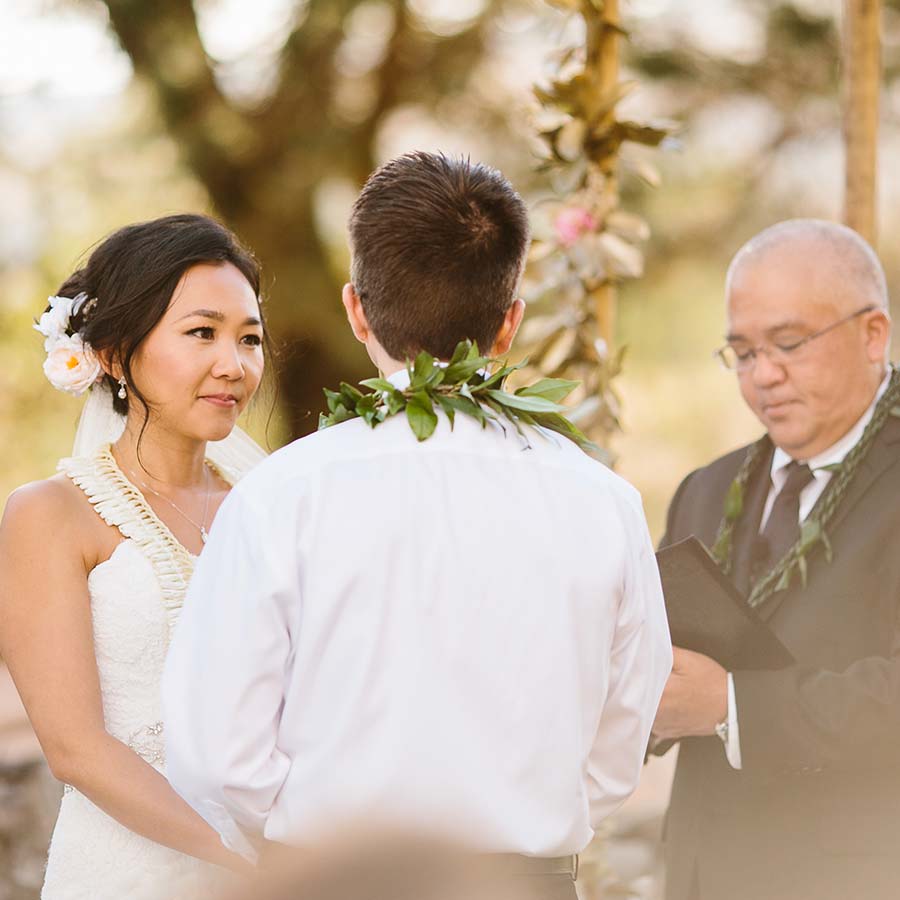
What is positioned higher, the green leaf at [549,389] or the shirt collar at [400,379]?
the green leaf at [549,389]

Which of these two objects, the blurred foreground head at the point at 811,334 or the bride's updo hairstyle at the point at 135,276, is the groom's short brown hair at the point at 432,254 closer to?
the bride's updo hairstyle at the point at 135,276

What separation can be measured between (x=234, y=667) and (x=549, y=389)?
593 millimetres

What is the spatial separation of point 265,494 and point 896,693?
1352mm

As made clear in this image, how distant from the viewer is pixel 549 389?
6.09ft

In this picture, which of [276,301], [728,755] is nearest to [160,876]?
[728,755]

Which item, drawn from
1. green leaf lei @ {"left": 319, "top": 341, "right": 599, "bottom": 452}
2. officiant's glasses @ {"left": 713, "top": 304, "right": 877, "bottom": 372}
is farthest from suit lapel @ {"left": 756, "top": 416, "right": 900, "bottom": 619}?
green leaf lei @ {"left": 319, "top": 341, "right": 599, "bottom": 452}

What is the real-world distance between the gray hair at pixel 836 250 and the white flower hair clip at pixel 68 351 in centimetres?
138

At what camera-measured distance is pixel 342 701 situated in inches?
64.6

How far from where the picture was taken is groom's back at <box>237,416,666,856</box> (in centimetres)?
162

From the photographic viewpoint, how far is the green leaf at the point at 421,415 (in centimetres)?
168

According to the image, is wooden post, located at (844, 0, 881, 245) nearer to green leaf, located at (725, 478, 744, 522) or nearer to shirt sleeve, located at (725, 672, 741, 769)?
green leaf, located at (725, 478, 744, 522)

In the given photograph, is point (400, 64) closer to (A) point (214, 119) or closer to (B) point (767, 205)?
(A) point (214, 119)

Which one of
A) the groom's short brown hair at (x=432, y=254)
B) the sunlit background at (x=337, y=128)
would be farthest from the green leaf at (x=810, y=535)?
the sunlit background at (x=337, y=128)

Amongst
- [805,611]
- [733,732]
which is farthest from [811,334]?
[733,732]
